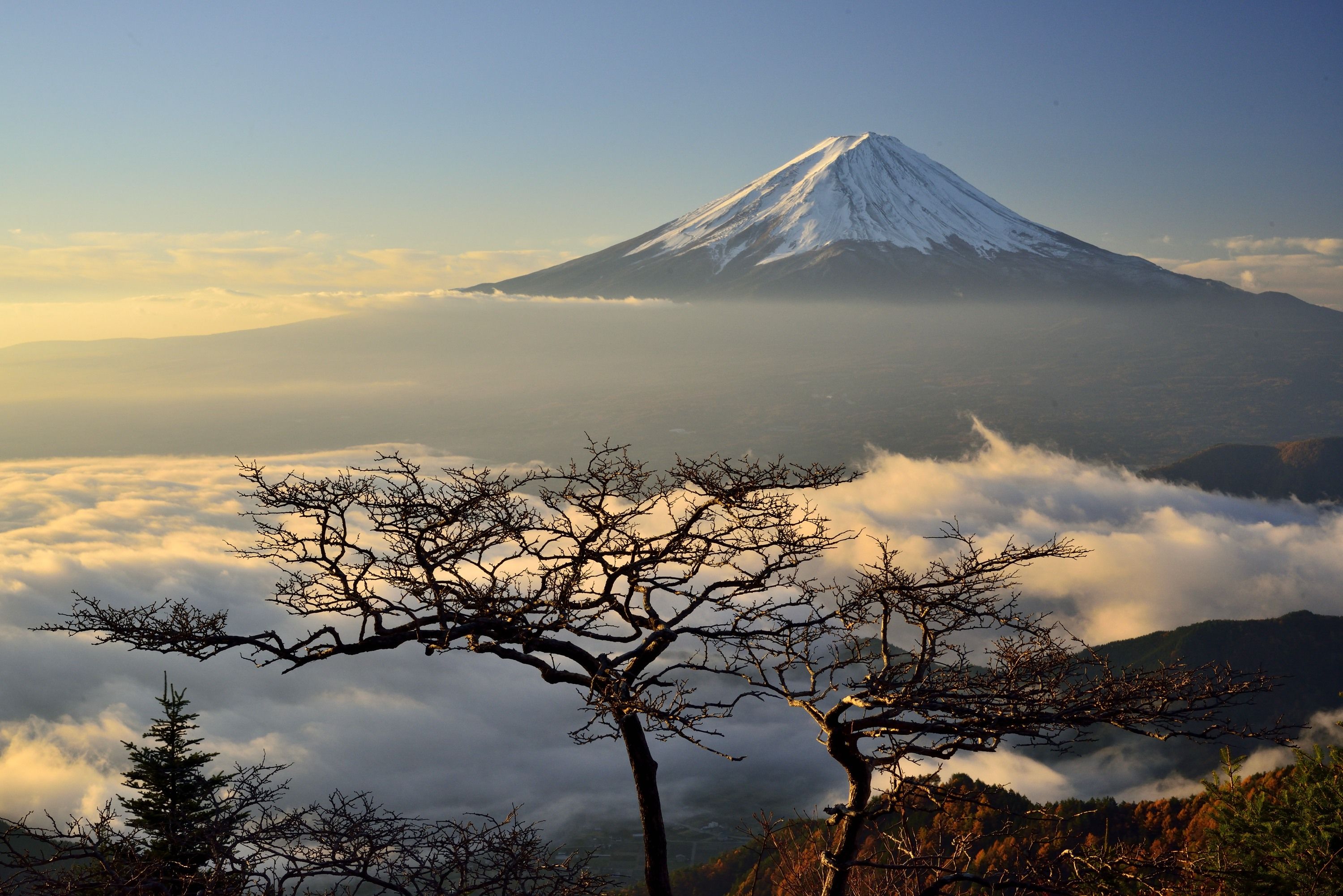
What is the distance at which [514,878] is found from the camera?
6.73m

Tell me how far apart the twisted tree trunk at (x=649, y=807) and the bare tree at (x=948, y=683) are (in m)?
1.26

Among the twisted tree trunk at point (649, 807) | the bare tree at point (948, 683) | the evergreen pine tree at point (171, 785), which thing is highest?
the bare tree at point (948, 683)

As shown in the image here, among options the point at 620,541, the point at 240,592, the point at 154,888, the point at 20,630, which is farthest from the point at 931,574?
the point at 20,630

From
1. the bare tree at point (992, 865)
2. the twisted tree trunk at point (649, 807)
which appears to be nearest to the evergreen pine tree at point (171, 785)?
the twisted tree trunk at point (649, 807)

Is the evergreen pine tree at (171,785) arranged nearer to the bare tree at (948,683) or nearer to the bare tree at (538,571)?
the bare tree at (538,571)

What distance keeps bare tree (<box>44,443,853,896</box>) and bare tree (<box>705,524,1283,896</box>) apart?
25.0 inches

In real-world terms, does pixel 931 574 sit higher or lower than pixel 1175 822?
higher

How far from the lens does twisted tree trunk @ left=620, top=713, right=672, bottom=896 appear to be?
8.19m

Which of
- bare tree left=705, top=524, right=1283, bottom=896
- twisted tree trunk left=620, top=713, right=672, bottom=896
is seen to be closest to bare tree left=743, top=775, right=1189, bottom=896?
bare tree left=705, top=524, right=1283, bottom=896

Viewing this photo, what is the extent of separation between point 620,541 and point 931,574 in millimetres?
2913

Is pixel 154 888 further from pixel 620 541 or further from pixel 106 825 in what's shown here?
pixel 620 541

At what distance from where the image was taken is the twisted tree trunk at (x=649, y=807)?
8188mm

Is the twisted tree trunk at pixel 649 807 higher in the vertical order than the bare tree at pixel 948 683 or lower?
lower

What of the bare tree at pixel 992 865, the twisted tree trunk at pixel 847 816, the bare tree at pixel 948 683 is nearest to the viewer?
the bare tree at pixel 992 865
